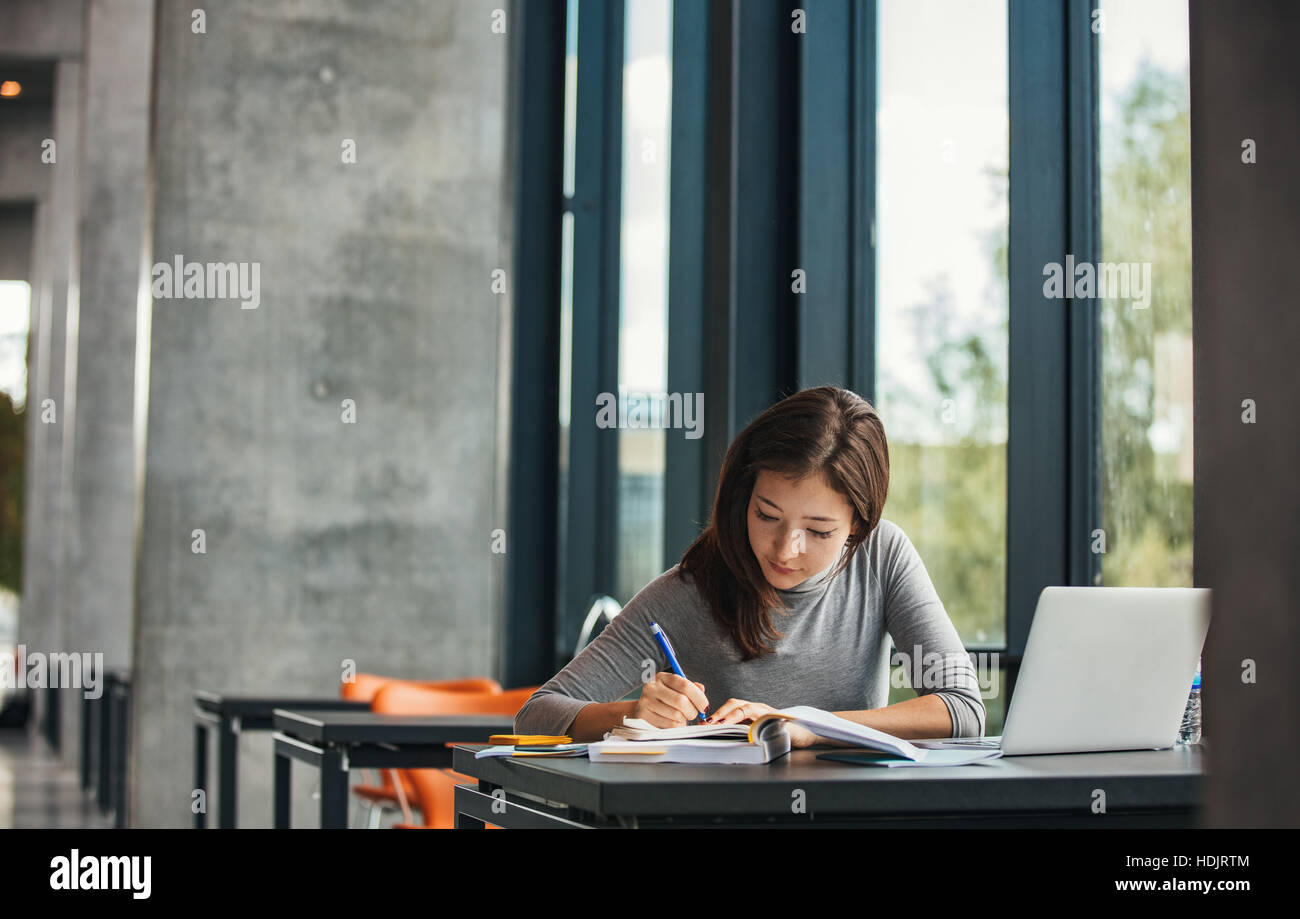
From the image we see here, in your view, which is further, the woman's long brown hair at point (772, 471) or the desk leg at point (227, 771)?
the desk leg at point (227, 771)

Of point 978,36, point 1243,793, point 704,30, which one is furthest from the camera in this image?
point 704,30

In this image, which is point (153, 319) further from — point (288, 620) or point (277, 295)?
point (288, 620)

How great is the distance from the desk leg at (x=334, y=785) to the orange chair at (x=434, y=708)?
996 mm

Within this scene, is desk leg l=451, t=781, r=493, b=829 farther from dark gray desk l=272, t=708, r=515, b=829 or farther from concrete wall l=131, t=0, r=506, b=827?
concrete wall l=131, t=0, r=506, b=827

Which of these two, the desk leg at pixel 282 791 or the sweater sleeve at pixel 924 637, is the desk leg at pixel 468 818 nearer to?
the sweater sleeve at pixel 924 637

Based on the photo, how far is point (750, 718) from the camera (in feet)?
6.65

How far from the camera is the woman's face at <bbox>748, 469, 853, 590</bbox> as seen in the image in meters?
2.34

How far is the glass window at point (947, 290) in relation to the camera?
10.8 ft

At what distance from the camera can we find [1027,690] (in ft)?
5.99

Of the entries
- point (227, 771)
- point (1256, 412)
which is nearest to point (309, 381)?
point (227, 771)

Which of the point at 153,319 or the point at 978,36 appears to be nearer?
the point at 978,36

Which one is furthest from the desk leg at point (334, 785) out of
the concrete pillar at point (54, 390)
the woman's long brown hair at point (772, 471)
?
the concrete pillar at point (54, 390)

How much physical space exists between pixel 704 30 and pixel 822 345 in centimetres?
128
